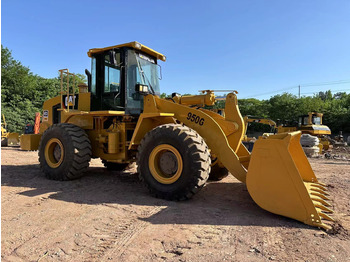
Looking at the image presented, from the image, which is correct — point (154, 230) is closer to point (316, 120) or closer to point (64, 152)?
point (64, 152)

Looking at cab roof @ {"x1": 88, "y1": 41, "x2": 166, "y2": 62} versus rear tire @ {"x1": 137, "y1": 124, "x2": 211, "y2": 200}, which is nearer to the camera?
rear tire @ {"x1": 137, "y1": 124, "x2": 211, "y2": 200}

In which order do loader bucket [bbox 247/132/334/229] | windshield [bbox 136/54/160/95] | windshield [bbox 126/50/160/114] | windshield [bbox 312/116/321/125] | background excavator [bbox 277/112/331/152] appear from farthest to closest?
windshield [bbox 312/116/321/125], background excavator [bbox 277/112/331/152], windshield [bbox 136/54/160/95], windshield [bbox 126/50/160/114], loader bucket [bbox 247/132/334/229]

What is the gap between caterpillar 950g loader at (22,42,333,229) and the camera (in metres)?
3.53

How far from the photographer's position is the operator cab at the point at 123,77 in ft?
18.4

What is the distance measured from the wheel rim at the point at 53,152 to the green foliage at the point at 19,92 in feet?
70.6

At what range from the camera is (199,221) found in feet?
11.1

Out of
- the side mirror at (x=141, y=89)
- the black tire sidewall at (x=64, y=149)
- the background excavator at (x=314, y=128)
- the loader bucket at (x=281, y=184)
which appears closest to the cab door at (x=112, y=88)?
the side mirror at (x=141, y=89)

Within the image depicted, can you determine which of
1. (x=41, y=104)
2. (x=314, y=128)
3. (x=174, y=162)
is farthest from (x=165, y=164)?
(x=41, y=104)

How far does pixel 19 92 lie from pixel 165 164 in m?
28.9

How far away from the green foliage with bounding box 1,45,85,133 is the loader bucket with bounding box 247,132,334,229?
85.3 feet

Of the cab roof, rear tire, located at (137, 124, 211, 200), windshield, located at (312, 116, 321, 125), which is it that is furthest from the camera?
windshield, located at (312, 116, 321, 125)

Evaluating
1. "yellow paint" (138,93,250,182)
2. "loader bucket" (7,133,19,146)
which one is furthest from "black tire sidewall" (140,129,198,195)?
"loader bucket" (7,133,19,146)

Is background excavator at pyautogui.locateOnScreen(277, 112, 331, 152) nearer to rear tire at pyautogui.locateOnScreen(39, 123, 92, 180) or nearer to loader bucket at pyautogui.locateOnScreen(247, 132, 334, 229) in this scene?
loader bucket at pyautogui.locateOnScreen(247, 132, 334, 229)

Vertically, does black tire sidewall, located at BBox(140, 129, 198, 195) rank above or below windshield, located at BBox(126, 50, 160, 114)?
below
